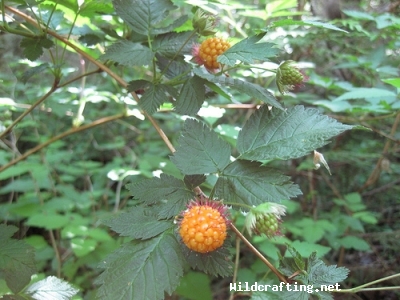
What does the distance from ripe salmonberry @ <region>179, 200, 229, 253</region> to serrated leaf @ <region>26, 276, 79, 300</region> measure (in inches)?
13.5

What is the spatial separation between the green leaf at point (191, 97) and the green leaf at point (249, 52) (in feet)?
0.35

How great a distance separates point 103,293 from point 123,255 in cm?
7

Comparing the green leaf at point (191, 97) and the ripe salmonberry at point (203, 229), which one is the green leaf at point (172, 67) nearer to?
the green leaf at point (191, 97)

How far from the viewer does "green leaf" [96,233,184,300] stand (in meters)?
0.54

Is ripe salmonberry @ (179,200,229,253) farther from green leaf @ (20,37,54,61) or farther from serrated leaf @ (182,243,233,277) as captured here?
green leaf @ (20,37,54,61)

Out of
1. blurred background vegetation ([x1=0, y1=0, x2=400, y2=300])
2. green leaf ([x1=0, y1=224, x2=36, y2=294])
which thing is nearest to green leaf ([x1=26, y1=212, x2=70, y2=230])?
blurred background vegetation ([x1=0, y1=0, x2=400, y2=300])

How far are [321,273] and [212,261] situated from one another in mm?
202

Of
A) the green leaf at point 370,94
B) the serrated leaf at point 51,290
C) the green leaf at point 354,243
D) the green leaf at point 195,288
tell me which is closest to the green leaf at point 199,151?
the serrated leaf at point 51,290

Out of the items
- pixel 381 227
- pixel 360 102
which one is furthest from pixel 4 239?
pixel 381 227

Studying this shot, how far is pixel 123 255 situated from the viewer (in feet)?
1.89

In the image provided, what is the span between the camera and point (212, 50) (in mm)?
750

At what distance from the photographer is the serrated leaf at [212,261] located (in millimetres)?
605

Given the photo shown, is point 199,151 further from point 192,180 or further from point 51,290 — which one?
point 51,290

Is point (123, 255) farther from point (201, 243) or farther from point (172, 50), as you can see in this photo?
point (172, 50)
